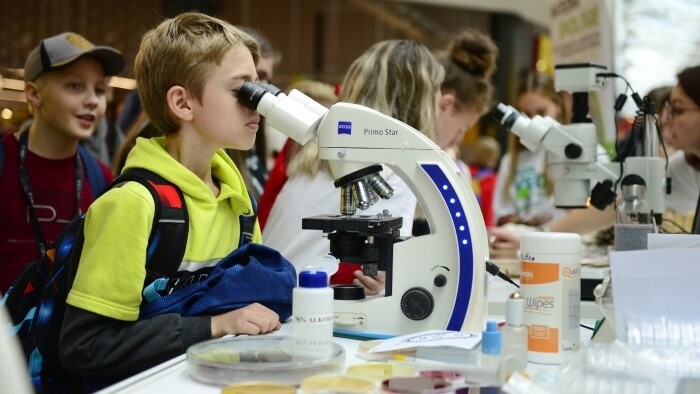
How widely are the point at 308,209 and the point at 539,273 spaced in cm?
92

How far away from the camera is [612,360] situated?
1050mm

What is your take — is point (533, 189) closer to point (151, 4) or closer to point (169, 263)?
point (169, 263)

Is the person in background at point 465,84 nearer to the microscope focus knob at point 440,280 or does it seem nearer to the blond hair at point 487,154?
the microscope focus knob at point 440,280

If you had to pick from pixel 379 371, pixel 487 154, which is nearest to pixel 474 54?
pixel 379 371

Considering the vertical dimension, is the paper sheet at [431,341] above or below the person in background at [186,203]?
below

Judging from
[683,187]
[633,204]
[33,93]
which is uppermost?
[33,93]

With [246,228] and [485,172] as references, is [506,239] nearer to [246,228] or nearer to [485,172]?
[246,228]

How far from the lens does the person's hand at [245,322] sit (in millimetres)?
1393

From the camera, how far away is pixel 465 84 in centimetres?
285

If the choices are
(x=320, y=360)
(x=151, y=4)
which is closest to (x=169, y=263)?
(x=320, y=360)

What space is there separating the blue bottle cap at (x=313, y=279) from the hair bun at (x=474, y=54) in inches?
71.7

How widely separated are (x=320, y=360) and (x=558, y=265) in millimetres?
424

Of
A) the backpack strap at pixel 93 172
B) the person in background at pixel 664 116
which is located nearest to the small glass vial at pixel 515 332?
the person in background at pixel 664 116

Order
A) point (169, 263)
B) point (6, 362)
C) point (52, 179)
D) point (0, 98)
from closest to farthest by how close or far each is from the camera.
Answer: point (6, 362), point (169, 263), point (52, 179), point (0, 98)
